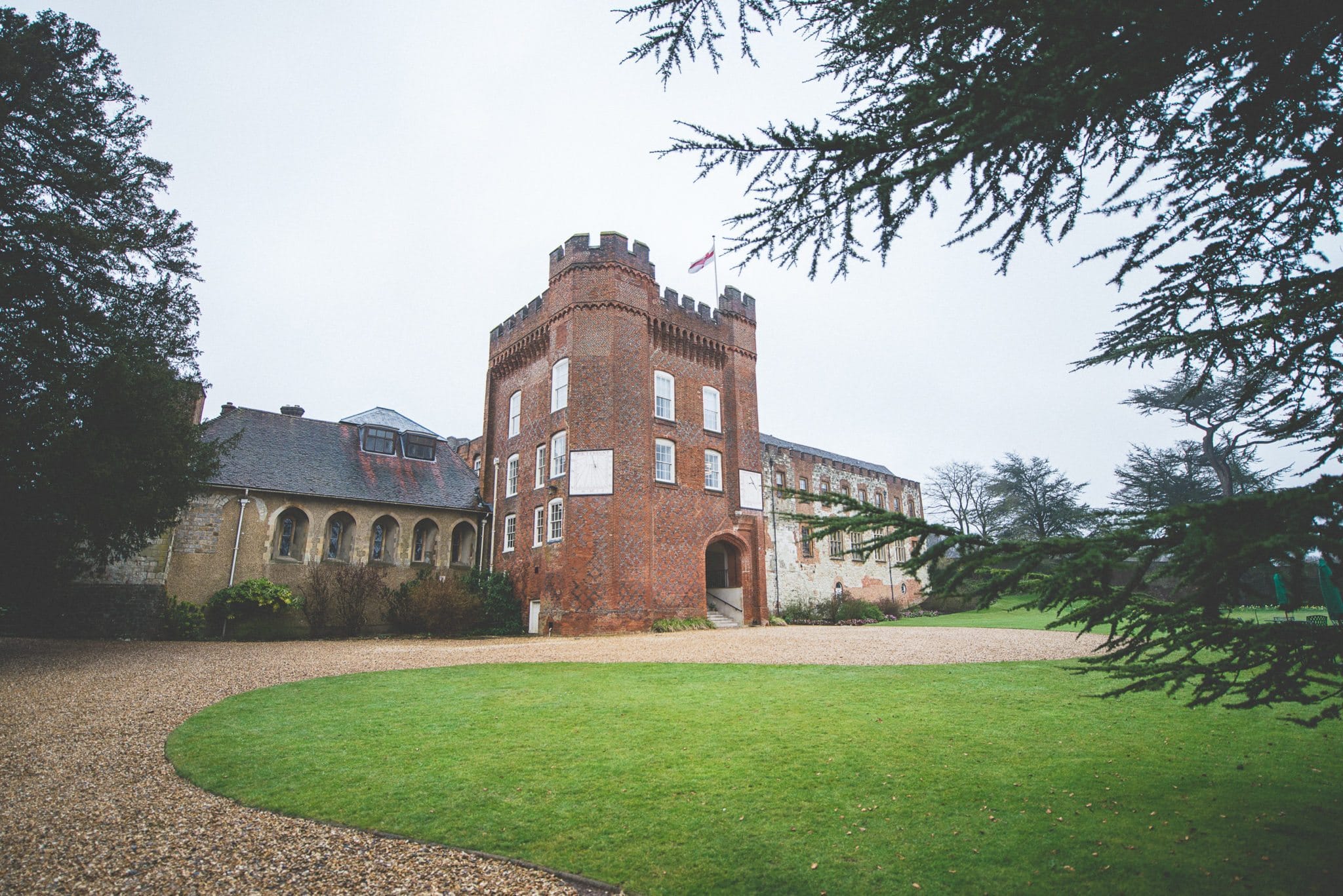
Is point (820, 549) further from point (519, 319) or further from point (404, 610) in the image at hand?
point (404, 610)

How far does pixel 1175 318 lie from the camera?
4.20 meters

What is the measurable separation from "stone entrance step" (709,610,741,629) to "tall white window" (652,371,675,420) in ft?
23.5

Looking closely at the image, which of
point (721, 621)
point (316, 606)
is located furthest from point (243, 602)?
point (721, 621)

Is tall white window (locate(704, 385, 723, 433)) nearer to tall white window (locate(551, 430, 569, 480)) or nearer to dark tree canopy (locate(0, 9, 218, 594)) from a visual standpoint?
tall white window (locate(551, 430, 569, 480))

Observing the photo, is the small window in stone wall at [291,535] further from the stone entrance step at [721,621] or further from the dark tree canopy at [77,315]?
the stone entrance step at [721,621]

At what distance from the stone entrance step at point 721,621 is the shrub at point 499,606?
6418 mm

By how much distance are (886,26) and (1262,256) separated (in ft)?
9.38

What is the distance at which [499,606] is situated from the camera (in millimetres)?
21828

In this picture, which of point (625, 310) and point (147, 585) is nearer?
point (147, 585)

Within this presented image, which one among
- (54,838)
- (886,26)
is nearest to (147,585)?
(54,838)

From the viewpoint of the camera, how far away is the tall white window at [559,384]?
2208cm

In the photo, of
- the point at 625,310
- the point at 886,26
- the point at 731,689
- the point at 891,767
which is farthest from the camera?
the point at 625,310

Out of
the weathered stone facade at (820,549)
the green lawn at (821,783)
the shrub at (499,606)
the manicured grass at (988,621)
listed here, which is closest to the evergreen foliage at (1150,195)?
the green lawn at (821,783)

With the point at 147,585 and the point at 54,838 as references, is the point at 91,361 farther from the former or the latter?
the point at 54,838
